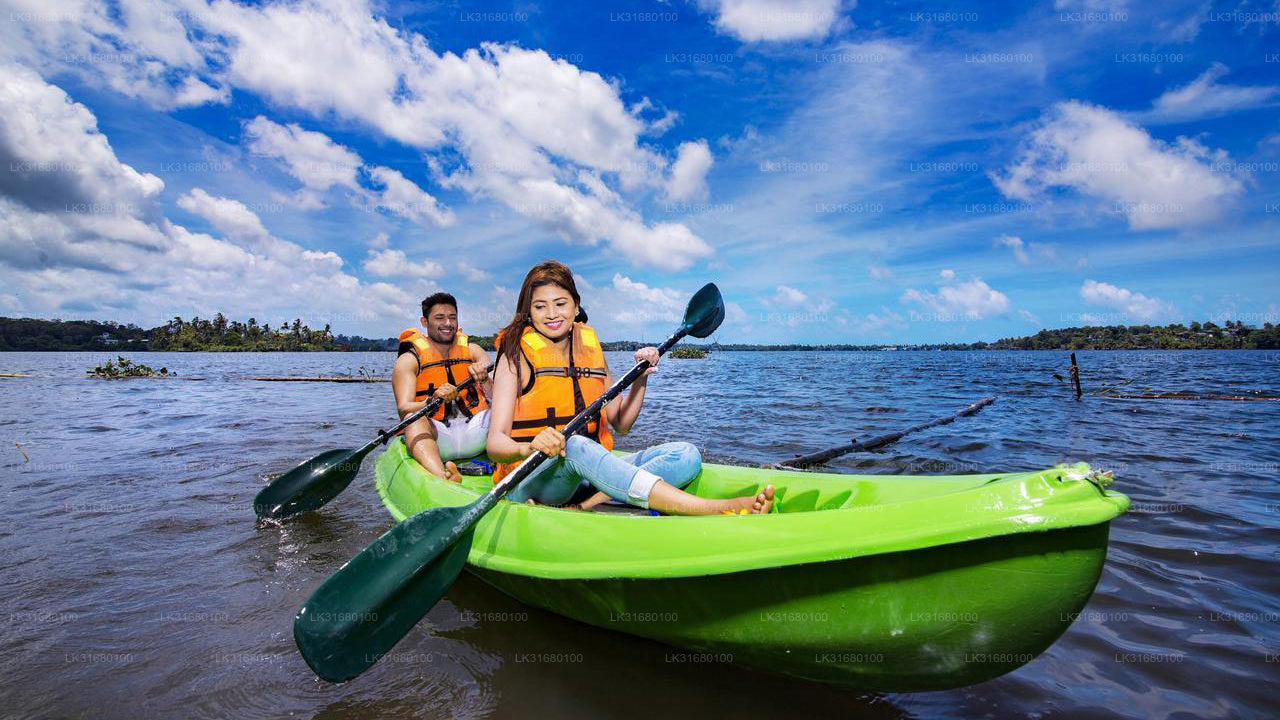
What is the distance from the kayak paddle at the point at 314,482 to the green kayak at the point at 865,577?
10.0ft

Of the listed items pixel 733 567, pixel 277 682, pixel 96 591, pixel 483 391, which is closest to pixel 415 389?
pixel 483 391

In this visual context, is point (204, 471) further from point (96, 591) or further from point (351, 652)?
point (351, 652)

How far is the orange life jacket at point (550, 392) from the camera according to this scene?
347 cm

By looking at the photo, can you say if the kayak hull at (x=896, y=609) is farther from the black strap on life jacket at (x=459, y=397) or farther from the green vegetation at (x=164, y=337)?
the green vegetation at (x=164, y=337)

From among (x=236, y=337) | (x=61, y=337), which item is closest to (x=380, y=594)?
(x=236, y=337)

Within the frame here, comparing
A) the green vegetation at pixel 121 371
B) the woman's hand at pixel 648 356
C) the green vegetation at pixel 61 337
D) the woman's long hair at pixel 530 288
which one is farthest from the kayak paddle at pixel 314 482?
the green vegetation at pixel 61 337

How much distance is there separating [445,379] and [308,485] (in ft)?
4.95

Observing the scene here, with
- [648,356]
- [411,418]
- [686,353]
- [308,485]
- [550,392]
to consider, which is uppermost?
[686,353]

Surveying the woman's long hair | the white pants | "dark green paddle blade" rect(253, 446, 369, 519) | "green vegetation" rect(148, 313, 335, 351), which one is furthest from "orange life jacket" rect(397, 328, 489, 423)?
"green vegetation" rect(148, 313, 335, 351)

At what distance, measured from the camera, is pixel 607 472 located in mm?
2965

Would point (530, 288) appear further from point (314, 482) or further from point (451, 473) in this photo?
point (314, 482)

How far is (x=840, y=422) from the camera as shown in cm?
A: 1041

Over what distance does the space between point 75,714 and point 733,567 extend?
111 inches

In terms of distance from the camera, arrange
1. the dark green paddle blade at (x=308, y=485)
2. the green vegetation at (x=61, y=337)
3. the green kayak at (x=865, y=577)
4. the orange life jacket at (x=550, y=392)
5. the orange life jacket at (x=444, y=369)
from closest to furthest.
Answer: the green kayak at (x=865, y=577), the orange life jacket at (x=550, y=392), the dark green paddle blade at (x=308, y=485), the orange life jacket at (x=444, y=369), the green vegetation at (x=61, y=337)
